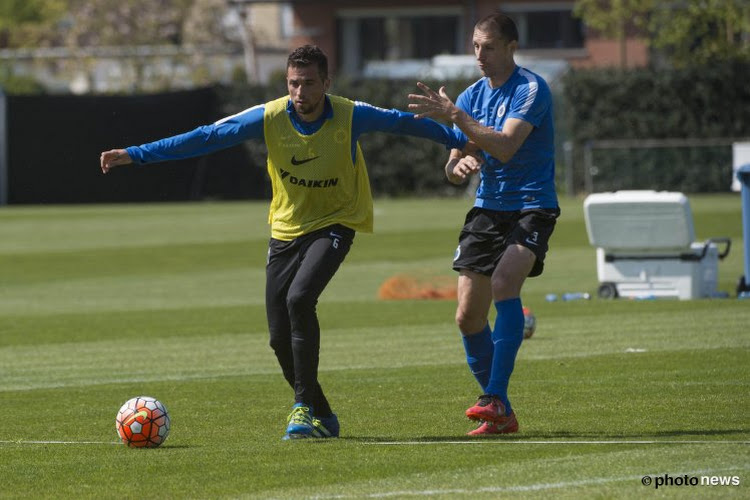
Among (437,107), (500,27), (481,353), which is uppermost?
(500,27)

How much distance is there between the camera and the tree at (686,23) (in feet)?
136

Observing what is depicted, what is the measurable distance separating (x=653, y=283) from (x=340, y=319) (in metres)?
4.10

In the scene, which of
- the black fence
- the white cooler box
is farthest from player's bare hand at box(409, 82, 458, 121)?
the black fence

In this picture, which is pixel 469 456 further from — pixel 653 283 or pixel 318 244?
pixel 653 283

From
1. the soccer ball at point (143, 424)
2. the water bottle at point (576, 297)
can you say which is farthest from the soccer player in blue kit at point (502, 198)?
Result: the water bottle at point (576, 297)

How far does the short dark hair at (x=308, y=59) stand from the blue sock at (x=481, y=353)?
186 centimetres

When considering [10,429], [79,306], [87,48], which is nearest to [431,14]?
[87,48]

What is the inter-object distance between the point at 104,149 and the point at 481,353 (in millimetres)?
33345

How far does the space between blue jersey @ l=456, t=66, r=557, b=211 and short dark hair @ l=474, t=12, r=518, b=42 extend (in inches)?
10.0

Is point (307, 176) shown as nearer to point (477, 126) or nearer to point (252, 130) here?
point (252, 130)

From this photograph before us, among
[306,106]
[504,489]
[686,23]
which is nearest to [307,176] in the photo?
[306,106]

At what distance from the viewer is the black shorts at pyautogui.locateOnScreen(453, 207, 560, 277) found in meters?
8.59

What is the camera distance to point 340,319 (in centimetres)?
1698

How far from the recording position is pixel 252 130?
8586mm
